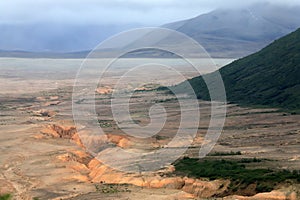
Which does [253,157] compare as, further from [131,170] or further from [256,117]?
[256,117]

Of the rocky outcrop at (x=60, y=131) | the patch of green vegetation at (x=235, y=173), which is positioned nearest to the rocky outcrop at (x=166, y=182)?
the patch of green vegetation at (x=235, y=173)

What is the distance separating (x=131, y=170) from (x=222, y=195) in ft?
30.4

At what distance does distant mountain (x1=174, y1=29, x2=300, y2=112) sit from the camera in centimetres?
8819

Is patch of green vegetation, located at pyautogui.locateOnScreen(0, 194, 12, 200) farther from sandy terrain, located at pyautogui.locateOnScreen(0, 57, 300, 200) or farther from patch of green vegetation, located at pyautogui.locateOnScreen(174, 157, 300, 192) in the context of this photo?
patch of green vegetation, located at pyautogui.locateOnScreen(174, 157, 300, 192)

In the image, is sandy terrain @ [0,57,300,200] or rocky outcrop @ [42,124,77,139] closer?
sandy terrain @ [0,57,300,200]

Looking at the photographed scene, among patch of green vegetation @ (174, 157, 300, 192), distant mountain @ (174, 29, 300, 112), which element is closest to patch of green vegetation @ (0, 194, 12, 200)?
patch of green vegetation @ (174, 157, 300, 192)

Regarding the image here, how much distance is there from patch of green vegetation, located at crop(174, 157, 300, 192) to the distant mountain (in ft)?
125

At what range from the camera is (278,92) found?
296 ft

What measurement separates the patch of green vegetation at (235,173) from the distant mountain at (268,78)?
125ft

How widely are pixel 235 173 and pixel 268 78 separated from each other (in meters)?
65.6

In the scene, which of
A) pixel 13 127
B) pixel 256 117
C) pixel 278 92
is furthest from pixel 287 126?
pixel 13 127

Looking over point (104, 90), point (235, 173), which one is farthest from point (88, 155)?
point (104, 90)

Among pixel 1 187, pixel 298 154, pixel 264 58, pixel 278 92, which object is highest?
pixel 264 58

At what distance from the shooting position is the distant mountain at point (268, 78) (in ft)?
289
